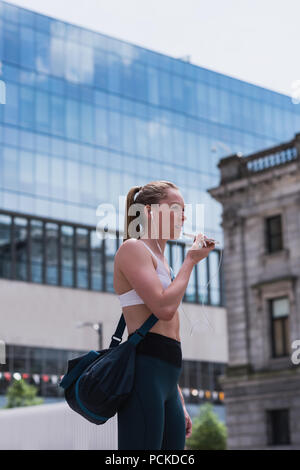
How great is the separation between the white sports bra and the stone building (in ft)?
106

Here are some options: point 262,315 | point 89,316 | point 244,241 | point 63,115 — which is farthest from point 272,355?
point 63,115

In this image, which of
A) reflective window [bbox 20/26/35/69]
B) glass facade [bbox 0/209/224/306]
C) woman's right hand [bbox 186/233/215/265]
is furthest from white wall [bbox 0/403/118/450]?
reflective window [bbox 20/26/35/69]

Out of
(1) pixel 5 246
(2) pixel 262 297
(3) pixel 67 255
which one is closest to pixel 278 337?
(2) pixel 262 297

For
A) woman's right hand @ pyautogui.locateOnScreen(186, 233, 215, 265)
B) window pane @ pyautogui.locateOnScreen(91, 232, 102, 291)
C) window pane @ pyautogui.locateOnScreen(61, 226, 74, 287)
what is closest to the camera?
woman's right hand @ pyautogui.locateOnScreen(186, 233, 215, 265)

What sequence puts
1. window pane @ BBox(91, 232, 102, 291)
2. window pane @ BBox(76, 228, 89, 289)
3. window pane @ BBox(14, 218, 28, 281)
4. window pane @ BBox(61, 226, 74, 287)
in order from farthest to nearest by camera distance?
window pane @ BBox(91, 232, 102, 291) < window pane @ BBox(76, 228, 89, 289) < window pane @ BBox(61, 226, 74, 287) < window pane @ BBox(14, 218, 28, 281)

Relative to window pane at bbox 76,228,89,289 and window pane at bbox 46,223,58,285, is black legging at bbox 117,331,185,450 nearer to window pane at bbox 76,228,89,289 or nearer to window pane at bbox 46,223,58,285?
window pane at bbox 46,223,58,285

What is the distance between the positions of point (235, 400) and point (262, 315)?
3.99m

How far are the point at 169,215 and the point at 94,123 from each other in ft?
197

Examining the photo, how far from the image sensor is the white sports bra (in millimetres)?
3871

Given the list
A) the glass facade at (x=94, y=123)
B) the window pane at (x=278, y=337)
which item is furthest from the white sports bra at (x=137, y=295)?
the glass facade at (x=94, y=123)

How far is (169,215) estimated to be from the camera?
154 inches

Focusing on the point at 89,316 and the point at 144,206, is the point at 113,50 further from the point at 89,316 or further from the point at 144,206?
the point at 144,206

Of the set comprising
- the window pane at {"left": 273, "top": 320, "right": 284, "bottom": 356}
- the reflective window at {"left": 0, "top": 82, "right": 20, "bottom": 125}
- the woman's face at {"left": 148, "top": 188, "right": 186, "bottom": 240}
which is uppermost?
the reflective window at {"left": 0, "top": 82, "right": 20, "bottom": 125}

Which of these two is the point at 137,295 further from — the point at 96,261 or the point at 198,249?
the point at 96,261
